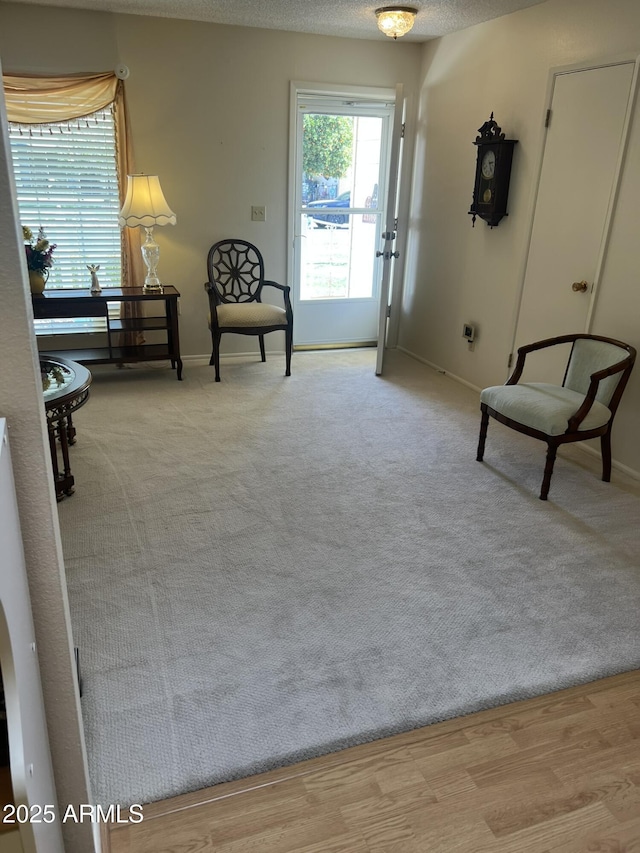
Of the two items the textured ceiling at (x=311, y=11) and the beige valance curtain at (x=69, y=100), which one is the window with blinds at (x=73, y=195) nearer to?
the beige valance curtain at (x=69, y=100)

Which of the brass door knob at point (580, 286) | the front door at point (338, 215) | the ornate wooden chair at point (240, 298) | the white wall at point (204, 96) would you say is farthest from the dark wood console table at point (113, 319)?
the brass door knob at point (580, 286)

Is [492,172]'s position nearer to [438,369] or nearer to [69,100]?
[438,369]

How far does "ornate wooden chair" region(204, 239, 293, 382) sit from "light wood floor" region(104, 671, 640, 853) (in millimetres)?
3315

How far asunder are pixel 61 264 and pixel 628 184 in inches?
148

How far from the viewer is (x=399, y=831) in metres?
1.45

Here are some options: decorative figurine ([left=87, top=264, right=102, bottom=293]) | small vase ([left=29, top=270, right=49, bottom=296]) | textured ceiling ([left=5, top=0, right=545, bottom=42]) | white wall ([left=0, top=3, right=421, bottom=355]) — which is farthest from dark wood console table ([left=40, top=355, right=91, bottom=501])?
textured ceiling ([left=5, top=0, right=545, bottom=42])

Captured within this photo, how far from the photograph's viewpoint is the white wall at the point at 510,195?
3258 millimetres

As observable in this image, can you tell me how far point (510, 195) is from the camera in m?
4.06

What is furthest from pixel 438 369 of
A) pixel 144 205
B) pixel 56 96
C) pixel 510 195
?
pixel 56 96

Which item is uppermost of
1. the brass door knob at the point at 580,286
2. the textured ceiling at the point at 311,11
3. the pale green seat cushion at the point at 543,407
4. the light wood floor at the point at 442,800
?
the textured ceiling at the point at 311,11

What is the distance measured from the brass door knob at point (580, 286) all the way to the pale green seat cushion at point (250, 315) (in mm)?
2017

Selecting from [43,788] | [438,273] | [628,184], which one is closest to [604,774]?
[43,788]

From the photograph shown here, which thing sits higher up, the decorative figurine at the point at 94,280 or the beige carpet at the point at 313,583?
the decorative figurine at the point at 94,280

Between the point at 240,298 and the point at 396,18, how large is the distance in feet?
7.21
